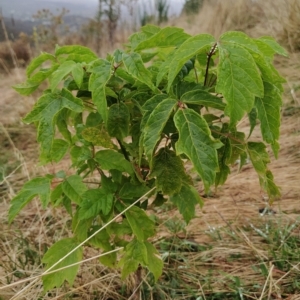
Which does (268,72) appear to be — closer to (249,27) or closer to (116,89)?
(116,89)

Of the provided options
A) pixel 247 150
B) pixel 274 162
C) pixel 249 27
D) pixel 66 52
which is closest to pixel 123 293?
pixel 247 150

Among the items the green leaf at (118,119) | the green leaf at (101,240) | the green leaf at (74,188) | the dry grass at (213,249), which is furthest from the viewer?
the dry grass at (213,249)

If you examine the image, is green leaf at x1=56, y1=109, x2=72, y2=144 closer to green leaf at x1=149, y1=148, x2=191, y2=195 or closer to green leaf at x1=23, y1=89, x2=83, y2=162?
green leaf at x1=23, y1=89, x2=83, y2=162

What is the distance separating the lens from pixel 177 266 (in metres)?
1.65

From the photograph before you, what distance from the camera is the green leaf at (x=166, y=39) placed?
881mm

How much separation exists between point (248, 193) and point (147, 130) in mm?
1563

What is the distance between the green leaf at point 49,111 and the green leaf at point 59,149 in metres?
0.20

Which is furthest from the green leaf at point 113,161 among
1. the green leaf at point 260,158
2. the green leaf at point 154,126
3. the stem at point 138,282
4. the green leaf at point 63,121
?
the stem at point 138,282

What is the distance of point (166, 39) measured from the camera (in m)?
Result: 0.89

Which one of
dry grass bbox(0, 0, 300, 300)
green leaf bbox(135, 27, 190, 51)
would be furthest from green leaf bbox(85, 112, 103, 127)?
dry grass bbox(0, 0, 300, 300)

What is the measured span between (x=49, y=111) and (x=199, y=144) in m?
0.36

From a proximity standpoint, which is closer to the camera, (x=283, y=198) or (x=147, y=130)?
(x=147, y=130)

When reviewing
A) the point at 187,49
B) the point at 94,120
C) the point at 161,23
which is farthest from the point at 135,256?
the point at 161,23

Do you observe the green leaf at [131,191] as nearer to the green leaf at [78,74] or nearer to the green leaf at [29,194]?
the green leaf at [29,194]
